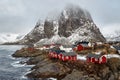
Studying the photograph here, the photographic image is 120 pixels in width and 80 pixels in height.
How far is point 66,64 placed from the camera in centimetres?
10331

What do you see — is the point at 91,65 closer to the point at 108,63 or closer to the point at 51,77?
the point at 108,63

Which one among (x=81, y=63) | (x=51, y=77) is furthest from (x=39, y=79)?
(x=81, y=63)

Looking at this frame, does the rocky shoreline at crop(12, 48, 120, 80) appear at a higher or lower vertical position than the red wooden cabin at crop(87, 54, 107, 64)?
lower

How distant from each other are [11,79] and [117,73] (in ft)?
118

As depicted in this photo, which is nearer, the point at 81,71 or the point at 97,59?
the point at 81,71

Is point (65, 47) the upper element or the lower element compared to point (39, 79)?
upper

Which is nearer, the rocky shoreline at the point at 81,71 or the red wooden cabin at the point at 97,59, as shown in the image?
the rocky shoreline at the point at 81,71

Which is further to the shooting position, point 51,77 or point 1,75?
point 1,75

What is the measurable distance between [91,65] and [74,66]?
633cm

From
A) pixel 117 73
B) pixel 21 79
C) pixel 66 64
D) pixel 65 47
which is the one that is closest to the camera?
pixel 117 73

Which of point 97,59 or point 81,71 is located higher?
point 97,59

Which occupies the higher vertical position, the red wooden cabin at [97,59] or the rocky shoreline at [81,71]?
the red wooden cabin at [97,59]

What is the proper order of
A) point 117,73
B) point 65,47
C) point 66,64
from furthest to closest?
1. point 65,47
2. point 66,64
3. point 117,73

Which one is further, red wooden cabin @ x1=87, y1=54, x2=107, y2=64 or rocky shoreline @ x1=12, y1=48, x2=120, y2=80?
red wooden cabin @ x1=87, y1=54, x2=107, y2=64
